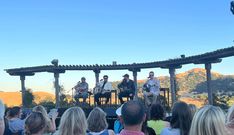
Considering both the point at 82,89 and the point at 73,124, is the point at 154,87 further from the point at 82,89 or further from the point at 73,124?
the point at 73,124

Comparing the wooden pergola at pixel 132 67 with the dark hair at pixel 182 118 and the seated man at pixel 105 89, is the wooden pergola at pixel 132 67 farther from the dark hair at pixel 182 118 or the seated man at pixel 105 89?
the dark hair at pixel 182 118

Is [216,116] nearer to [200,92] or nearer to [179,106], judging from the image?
[179,106]

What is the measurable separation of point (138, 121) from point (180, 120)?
36.3 inches

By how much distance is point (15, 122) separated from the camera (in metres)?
6.98

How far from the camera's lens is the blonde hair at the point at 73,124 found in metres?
4.22

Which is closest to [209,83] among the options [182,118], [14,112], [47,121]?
[14,112]

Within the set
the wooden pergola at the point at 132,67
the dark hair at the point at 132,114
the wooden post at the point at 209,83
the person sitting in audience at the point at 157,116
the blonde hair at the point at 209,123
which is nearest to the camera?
the blonde hair at the point at 209,123

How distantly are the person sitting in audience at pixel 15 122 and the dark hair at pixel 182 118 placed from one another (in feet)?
10.2

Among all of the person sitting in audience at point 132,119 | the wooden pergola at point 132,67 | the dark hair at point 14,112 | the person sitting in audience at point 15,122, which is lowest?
the person sitting in audience at point 15,122

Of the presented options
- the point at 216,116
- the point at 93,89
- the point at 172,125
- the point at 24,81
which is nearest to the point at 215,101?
the point at 93,89

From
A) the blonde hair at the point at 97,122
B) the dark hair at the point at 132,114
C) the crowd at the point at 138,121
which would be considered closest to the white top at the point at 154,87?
the crowd at the point at 138,121

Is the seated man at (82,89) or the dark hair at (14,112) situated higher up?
the seated man at (82,89)

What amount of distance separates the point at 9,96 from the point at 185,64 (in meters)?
17.3

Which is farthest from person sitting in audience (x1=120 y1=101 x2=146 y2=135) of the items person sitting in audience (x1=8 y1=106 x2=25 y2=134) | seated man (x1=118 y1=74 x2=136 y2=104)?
seated man (x1=118 y1=74 x2=136 y2=104)
